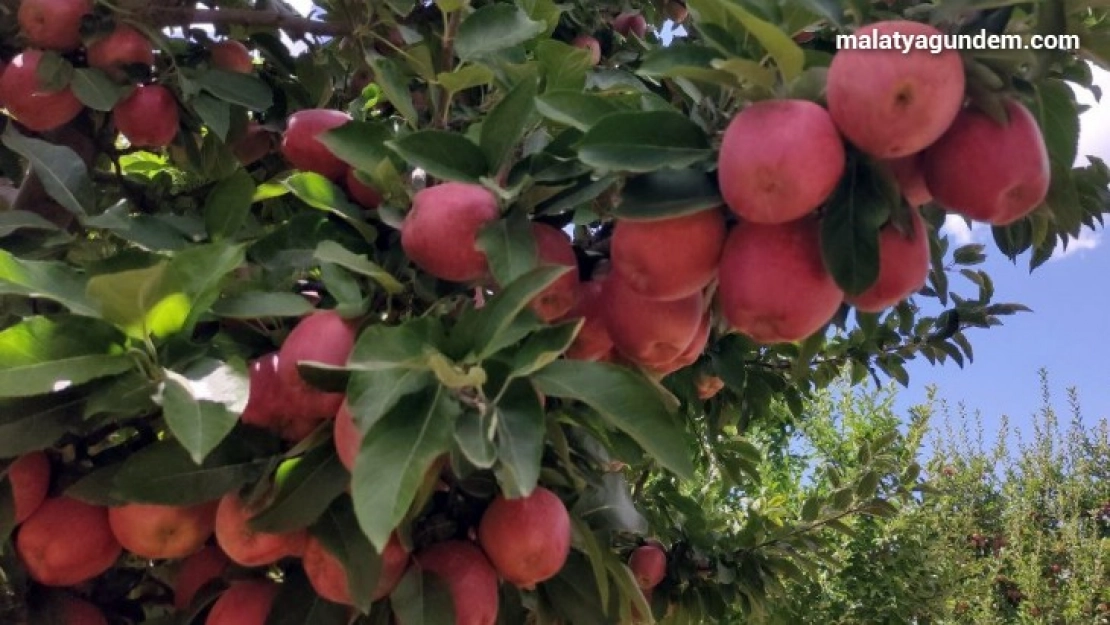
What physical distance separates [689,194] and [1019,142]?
0.28m

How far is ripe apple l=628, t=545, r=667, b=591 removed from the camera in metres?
1.91

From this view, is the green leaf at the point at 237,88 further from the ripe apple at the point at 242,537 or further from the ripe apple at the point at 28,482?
the ripe apple at the point at 242,537

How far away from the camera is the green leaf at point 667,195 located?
84cm

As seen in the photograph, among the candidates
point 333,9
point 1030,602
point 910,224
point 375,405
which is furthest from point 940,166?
point 1030,602

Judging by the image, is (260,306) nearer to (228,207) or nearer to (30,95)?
(228,207)

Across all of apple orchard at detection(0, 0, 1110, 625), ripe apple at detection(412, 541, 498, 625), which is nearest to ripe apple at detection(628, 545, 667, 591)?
apple orchard at detection(0, 0, 1110, 625)

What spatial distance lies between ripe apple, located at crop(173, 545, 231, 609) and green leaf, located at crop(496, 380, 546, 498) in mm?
536

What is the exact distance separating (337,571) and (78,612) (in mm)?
408

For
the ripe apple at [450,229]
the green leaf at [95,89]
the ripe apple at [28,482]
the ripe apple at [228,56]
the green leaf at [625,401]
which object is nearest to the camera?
the green leaf at [625,401]

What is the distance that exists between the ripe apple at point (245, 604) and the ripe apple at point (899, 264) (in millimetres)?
713

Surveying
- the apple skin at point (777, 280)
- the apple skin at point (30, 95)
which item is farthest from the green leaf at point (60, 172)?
the apple skin at point (777, 280)

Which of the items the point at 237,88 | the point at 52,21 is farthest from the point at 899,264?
the point at 52,21

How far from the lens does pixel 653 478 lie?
3.26 m

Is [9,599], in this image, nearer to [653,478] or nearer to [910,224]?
[910,224]
